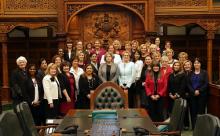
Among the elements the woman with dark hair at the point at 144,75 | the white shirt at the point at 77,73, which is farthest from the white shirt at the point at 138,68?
the white shirt at the point at 77,73

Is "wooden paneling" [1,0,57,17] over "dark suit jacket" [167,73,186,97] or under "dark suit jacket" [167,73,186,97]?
over

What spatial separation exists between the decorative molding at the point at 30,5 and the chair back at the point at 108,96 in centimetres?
694

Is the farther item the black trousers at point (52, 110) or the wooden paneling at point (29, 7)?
the wooden paneling at point (29, 7)

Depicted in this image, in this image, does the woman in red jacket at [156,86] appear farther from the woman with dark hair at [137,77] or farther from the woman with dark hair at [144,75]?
the woman with dark hair at [137,77]

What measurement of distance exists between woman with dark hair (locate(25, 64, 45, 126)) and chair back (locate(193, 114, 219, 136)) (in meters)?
5.18

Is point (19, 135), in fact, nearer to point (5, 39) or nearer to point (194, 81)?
point (194, 81)

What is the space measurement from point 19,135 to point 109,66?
16.6 ft

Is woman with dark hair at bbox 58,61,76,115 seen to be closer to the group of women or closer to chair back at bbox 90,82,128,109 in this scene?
the group of women

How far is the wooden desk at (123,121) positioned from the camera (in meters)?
5.55

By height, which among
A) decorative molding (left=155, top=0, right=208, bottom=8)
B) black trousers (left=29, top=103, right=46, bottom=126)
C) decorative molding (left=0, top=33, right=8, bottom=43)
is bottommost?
black trousers (left=29, top=103, right=46, bottom=126)

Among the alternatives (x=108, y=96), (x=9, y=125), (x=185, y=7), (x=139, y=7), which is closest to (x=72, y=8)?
(x=139, y=7)

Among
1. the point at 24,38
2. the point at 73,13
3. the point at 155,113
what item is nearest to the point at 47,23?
the point at 73,13

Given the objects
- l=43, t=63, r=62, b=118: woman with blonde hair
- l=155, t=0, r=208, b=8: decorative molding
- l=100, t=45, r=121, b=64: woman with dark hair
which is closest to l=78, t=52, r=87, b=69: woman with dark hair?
l=100, t=45, r=121, b=64: woman with dark hair

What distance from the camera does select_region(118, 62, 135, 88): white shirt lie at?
10555mm
